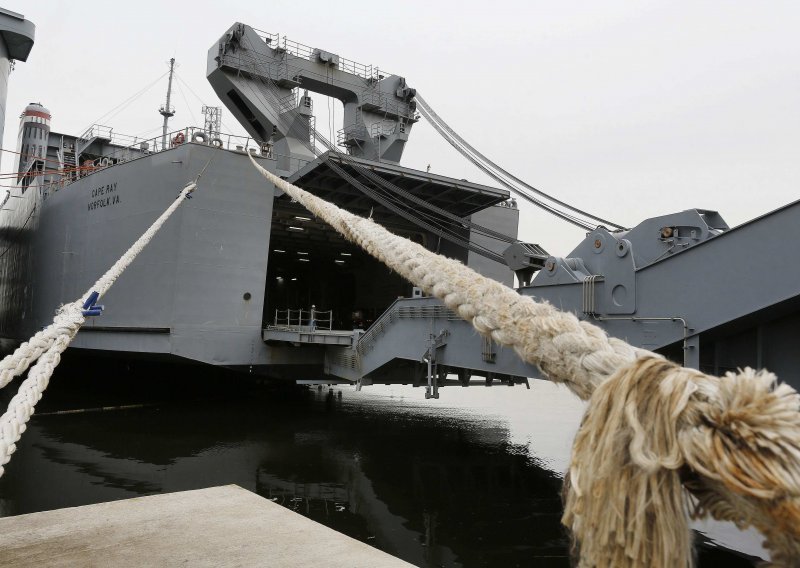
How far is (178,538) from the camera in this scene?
425 cm

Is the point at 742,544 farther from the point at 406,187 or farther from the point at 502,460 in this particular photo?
the point at 406,187

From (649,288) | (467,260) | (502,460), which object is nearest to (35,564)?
(649,288)

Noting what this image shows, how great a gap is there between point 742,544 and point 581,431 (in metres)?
8.04

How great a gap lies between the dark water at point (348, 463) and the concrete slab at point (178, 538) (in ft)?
8.00

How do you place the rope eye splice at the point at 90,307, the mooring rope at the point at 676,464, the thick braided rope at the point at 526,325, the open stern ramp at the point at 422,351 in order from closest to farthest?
the mooring rope at the point at 676,464 → the thick braided rope at the point at 526,325 → the rope eye splice at the point at 90,307 → the open stern ramp at the point at 422,351

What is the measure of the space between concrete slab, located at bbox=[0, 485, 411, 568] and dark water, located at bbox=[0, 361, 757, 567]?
8.00 feet

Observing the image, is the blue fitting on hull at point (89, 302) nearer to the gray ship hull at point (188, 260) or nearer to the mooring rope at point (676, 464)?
the mooring rope at point (676, 464)

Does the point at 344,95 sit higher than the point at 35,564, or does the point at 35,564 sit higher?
the point at 344,95

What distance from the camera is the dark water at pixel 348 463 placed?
7.23 metres

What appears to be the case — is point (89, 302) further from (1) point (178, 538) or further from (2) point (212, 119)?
(2) point (212, 119)

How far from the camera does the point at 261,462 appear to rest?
1044 cm

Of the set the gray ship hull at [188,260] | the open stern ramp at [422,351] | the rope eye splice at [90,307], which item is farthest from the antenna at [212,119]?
the rope eye splice at [90,307]

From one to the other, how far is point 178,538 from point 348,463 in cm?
655

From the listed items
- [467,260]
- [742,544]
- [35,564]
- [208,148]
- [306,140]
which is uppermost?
[306,140]
